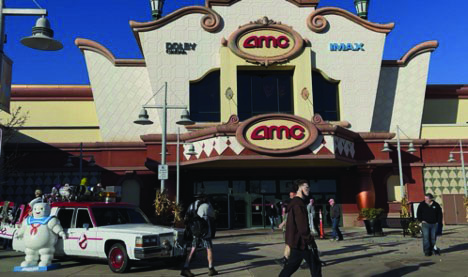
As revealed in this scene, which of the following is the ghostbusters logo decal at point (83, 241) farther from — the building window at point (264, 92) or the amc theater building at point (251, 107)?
the building window at point (264, 92)

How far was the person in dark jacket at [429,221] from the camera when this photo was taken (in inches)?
489

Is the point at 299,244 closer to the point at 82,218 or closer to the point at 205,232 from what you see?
the point at 205,232

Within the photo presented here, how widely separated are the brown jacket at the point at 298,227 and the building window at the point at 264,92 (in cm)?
1911

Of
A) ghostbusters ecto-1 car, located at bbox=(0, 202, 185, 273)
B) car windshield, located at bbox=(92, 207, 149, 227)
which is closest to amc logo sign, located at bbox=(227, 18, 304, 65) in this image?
car windshield, located at bbox=(92, 207, 149, 227)

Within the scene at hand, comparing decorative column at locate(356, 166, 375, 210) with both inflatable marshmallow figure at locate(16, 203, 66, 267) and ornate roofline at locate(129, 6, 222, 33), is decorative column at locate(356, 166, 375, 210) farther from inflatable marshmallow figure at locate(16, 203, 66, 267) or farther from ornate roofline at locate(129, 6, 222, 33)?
inflatable marshmallow figure at locate(16, 203, 66, 267)

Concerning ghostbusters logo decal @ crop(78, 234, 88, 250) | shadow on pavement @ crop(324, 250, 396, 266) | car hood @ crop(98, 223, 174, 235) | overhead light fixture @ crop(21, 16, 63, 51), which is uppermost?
overhead light fixture @ crop(21, 16, 63, 51)

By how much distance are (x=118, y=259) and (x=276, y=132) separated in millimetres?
14188

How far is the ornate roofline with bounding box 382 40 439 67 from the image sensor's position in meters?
28.2

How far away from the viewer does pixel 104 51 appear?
27.4 meters

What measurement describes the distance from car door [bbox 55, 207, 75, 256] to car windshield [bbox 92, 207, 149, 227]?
69 cm

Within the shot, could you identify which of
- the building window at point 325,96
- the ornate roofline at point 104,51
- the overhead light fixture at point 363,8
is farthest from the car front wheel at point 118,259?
the overhead light fixture at point 363,8

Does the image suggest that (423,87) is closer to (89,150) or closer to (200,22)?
(200,22)

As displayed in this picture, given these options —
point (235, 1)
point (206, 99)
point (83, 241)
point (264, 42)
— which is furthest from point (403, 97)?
point (83, 241)

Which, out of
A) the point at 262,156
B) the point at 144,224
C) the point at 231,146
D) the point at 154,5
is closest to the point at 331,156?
the point at 262,156
